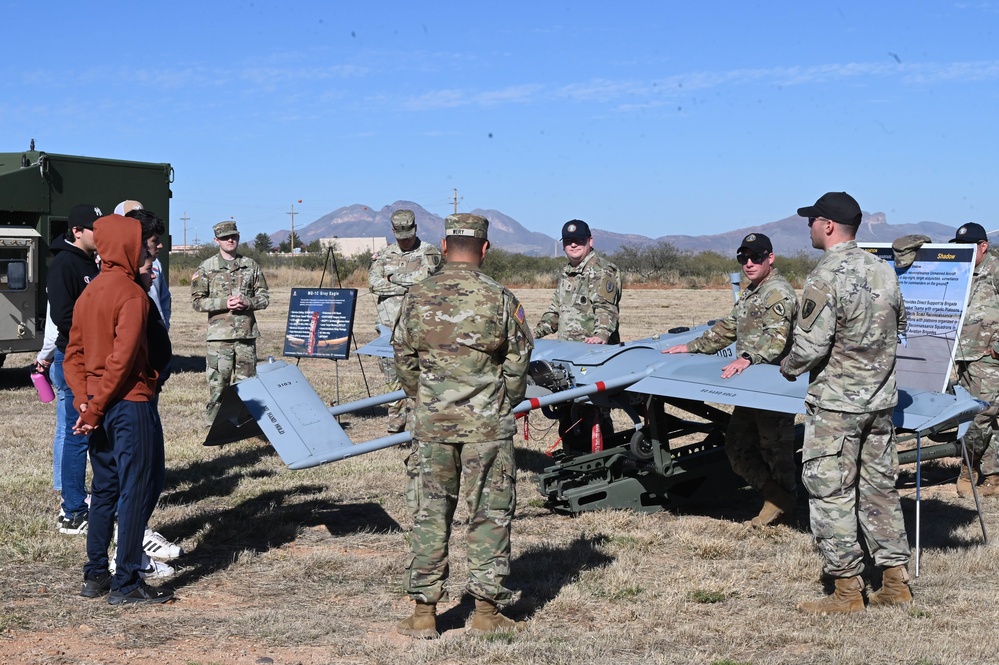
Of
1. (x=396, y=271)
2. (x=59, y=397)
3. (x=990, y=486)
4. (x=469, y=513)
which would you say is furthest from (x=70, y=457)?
(x=990, y=486)

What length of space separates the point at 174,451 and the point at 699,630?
610cm

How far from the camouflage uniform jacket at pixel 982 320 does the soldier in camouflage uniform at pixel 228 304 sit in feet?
20.9

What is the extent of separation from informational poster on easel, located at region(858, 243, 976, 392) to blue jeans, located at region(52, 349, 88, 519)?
5.52 meters

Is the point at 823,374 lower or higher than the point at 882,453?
higher

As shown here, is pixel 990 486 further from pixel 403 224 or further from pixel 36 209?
pixel 36 209

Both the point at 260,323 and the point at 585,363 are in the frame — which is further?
the point at 260,323

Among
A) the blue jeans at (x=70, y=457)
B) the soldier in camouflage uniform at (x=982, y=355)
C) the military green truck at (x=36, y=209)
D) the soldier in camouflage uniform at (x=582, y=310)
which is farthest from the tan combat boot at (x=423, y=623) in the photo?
the military green truck at (x=36, y=209)

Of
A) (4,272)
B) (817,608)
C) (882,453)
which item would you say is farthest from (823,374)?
(4,272)

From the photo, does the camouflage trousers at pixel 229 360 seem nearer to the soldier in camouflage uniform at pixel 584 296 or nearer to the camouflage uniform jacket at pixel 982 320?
the soldier in camouflage uniform at pixel 584 296

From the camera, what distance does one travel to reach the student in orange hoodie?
17.3ft

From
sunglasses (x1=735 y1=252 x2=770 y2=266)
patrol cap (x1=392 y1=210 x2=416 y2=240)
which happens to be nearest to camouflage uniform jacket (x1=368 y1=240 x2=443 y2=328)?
patrol cap (x1=392 y1=210 x2=416 y2=240)

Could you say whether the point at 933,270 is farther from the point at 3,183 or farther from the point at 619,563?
the point at 3,183

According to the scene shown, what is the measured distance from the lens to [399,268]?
1039 centimetres

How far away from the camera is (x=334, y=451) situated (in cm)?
612
